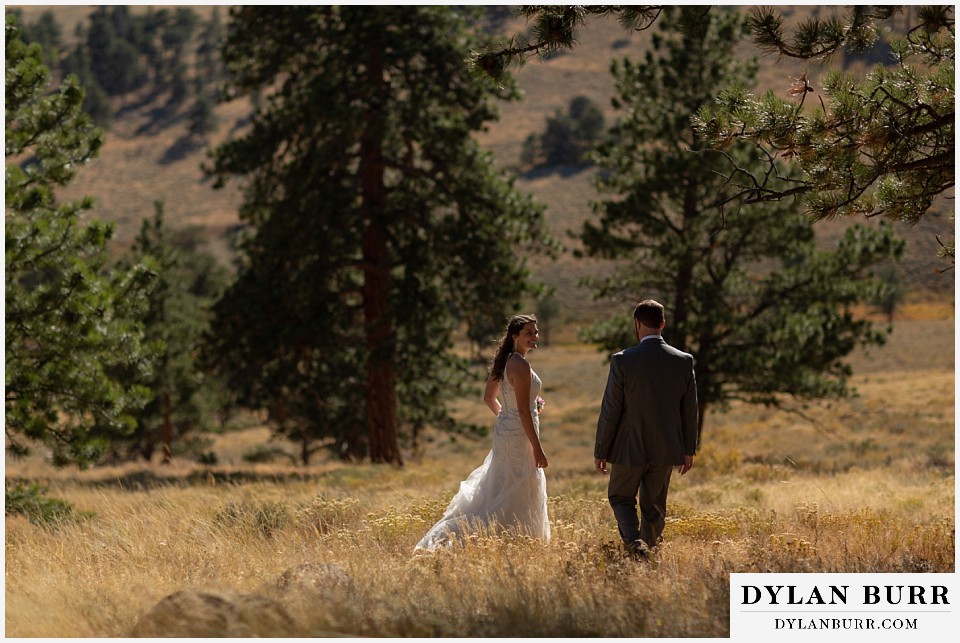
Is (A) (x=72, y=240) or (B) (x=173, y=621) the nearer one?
(B) (x=173, y=621)

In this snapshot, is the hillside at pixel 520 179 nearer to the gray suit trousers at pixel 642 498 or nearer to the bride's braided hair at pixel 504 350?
the bride's braided hair at pixel 504 350

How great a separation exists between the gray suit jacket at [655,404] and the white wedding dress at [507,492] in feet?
3.03

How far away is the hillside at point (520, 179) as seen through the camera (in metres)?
86.6

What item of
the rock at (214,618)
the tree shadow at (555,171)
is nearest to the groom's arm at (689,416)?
→ the rock at (214,618)

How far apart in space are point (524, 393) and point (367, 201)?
38.8 ft

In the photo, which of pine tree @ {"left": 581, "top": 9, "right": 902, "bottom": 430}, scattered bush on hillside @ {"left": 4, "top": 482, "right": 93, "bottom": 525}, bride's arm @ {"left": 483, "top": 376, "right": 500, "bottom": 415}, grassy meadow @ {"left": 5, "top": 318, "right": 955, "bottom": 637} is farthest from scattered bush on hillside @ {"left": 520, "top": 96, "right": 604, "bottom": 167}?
bride's arm @ {"left": 483, "top": 376, "right": 500, "bottom": 415}

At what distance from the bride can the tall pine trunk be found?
10.4 meters

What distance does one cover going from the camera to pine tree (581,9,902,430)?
1902 cm

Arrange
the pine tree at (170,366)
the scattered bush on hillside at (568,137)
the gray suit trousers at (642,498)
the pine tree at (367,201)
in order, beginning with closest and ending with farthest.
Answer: the gray suit trousers at (642,498)
the pine tree at (367,201)
the pine tree at (170,366)
the scattered bush on hillside at (568,137)

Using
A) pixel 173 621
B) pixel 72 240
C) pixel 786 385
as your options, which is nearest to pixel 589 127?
pixel 786 385

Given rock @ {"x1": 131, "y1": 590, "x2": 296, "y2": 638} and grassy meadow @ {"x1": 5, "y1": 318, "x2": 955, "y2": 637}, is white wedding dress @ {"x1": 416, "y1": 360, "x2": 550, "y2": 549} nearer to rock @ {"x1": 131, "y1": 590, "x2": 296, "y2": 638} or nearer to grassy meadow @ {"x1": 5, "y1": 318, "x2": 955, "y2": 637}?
grassy meadow @ {"x1": 5, "y1": 318, "x2": 955, "y2": 637}

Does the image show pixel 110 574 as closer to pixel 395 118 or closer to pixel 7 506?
pixel 7 506

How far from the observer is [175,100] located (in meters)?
155

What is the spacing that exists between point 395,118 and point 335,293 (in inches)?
148
